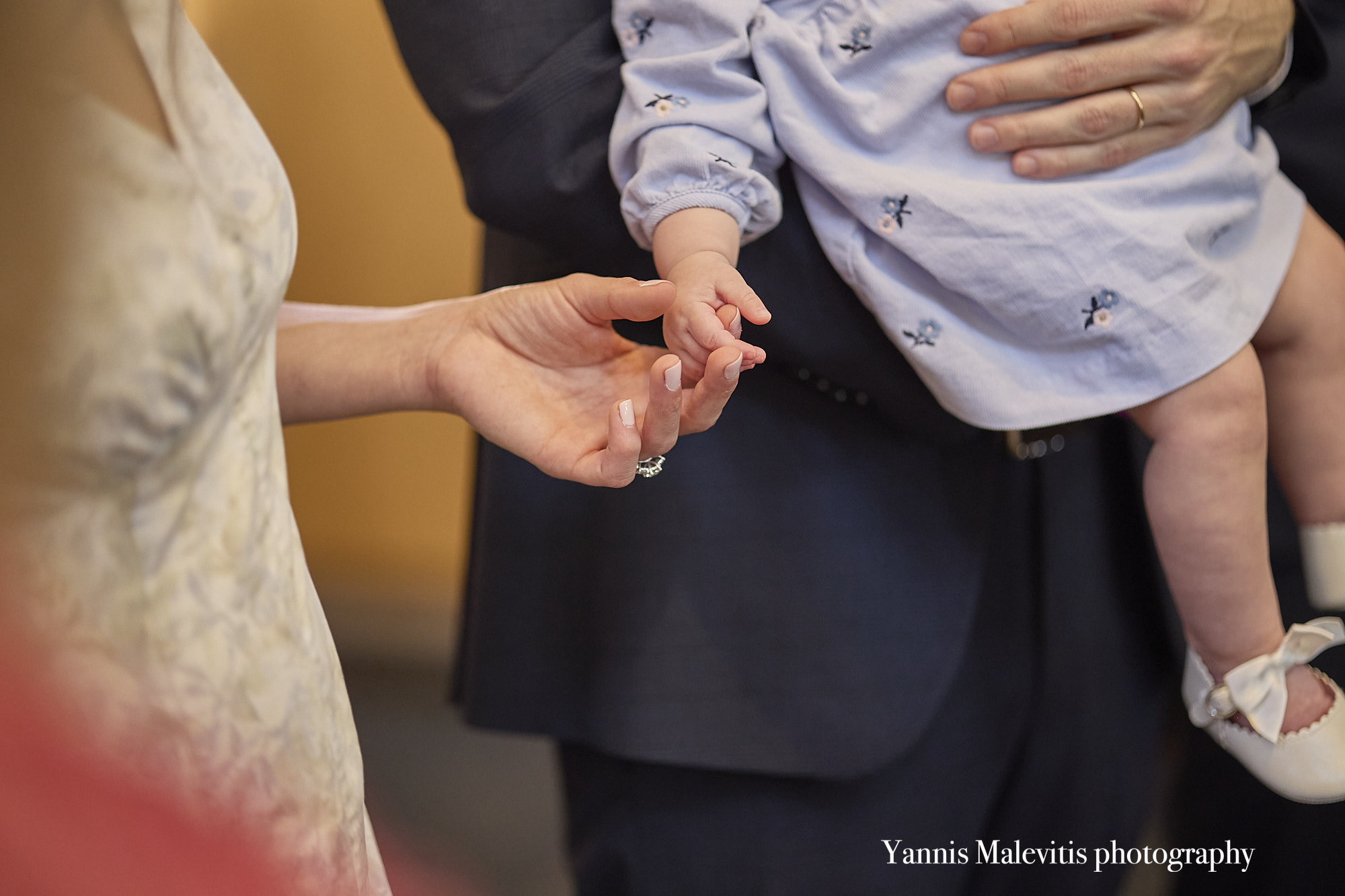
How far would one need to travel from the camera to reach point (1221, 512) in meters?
0.60

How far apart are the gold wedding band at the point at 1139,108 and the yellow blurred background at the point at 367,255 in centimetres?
89

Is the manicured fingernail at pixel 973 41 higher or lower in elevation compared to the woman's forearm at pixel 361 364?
higher

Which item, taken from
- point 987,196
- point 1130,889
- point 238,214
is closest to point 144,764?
point 238,214

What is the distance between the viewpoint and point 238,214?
0.26m

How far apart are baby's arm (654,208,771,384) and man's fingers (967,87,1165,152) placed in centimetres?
17

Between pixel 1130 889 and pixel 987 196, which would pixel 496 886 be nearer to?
pixel 1130 889

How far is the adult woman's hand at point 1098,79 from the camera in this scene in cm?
55

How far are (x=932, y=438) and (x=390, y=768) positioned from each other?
1.19 meters

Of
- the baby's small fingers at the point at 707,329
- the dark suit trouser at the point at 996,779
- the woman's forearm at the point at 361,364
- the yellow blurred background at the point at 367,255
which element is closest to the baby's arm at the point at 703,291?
the baby's small fingers at the point at 707,329

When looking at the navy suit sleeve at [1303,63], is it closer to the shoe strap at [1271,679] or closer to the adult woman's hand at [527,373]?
the shoe strap at [1271,679]

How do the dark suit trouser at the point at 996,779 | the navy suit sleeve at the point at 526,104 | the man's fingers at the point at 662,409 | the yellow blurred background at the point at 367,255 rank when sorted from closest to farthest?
1. the man's fingers at the point at 662,409
2. the navy suit sleeve at the point at 526,104
3. the dark suit trouser at the point at 996,779
4. the yellow blurred background at the point at 367,255

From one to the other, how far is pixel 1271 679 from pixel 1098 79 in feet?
1.29

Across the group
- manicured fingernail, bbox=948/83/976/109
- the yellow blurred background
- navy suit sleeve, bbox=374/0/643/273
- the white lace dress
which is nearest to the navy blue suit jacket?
navy suit sleeve, bbox=374/0/643/273

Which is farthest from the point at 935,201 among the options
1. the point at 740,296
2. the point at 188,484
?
the point at 188,484
